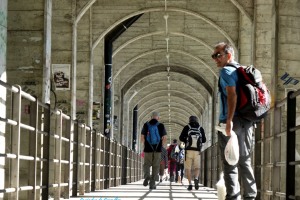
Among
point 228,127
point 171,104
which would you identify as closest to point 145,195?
point 228,127

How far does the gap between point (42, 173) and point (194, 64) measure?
28.3m

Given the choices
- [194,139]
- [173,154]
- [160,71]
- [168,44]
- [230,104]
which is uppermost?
[168,44]

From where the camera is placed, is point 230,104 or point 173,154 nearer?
point 230,104

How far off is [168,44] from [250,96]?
26324mm

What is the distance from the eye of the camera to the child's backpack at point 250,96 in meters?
7.70

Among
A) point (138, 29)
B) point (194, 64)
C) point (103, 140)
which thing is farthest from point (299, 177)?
point (194, 64)

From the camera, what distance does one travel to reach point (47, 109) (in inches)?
398

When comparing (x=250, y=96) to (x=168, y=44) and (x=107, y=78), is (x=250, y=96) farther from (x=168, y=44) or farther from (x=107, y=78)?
(x=168, y=44)

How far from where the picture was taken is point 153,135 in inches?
694

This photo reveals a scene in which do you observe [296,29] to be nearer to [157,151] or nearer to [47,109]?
[157,151]

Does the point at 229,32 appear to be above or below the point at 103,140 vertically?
above

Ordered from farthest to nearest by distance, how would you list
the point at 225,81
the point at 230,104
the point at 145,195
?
the point at 145,195, the point at 225,81, the point at 230,104

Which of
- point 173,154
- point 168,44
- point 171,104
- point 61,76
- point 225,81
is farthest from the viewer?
point 171,104

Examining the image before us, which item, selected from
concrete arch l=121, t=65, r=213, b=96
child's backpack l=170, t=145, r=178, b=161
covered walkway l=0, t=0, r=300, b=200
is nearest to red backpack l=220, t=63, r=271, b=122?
covered walkway l=0, t=0, r=300, b=200
